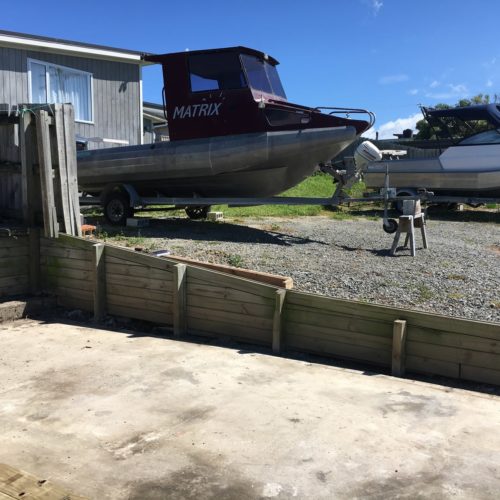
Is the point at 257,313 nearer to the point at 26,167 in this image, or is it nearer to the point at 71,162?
the point at 71,162

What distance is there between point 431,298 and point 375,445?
8.72 feet

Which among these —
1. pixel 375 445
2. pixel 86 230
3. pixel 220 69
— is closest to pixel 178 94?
pixel 220 69

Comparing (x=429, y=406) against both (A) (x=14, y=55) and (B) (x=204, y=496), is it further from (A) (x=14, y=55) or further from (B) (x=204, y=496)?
(A) (x=14, y=55)

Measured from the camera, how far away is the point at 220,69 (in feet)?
30.2

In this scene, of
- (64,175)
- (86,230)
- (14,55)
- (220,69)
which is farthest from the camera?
(14,55)

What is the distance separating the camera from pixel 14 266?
6.67 m

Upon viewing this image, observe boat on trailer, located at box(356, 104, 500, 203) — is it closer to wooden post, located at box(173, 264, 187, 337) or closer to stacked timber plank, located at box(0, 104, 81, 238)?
stacked timber plank, located at box(0, 104, 81, 238)

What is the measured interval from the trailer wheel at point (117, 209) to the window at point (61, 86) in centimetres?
479

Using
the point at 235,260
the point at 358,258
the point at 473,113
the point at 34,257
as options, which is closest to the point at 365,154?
the point at 358,258

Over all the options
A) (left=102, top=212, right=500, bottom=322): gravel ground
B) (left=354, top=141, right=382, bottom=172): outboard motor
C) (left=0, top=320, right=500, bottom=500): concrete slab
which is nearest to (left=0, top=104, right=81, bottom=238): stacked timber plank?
(left=102, top=212, right=500, bottom=322): gravel ground

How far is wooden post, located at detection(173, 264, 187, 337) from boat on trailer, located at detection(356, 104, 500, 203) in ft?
27.9

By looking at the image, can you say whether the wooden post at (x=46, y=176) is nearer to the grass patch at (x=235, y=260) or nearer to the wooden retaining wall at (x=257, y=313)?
the wooden retaining wall at (x=257, y=313)

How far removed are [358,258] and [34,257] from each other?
14.2ft

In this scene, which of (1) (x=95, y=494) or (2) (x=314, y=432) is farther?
(2) (x=314, y=432)
